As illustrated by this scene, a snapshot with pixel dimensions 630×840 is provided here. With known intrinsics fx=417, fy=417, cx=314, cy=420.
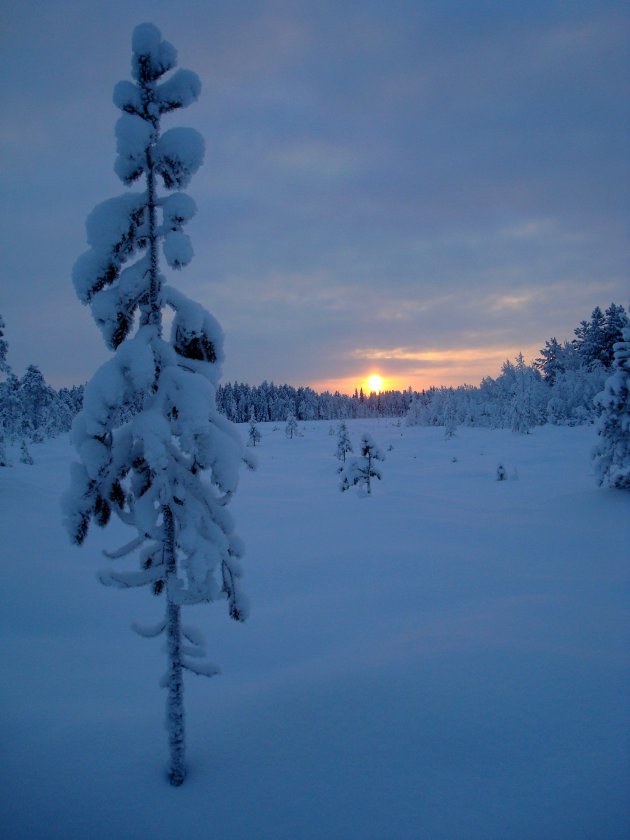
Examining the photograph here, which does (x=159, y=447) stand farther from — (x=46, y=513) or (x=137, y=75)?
(x=46, y=513)

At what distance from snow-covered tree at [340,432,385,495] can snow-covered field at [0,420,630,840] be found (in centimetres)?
1020

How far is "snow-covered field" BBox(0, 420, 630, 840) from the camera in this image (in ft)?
14.3

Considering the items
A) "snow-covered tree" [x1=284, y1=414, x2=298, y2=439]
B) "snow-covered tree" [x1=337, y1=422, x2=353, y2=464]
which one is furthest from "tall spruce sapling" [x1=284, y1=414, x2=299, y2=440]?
"snow-covered tree" [x1=337, y1=422, x2=353, y2=464]

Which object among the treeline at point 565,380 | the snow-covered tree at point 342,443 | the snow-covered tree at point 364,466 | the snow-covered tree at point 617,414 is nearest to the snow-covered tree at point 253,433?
the snow-covered tree at point 342,443

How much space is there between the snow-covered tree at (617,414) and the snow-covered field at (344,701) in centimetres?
524

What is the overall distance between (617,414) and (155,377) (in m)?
18.7

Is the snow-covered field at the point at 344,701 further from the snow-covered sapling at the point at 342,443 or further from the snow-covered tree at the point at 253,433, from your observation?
the snow-covered tree at the point at 253,433

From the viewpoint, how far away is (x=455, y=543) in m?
13.8

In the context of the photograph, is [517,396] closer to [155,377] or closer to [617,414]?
[617,414]

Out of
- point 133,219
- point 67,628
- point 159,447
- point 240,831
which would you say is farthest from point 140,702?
→ point 133,219

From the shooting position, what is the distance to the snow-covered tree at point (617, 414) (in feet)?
54.2

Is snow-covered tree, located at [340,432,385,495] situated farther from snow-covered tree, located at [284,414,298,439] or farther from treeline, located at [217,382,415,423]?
treeline, located at [217,382,415,423]

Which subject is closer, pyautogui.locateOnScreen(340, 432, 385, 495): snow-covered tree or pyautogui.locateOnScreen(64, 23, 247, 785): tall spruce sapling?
pyautogui.locateOnScreen(64, 23, 247, 785): tall spruce sapling

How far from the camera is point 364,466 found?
79.8 feet
